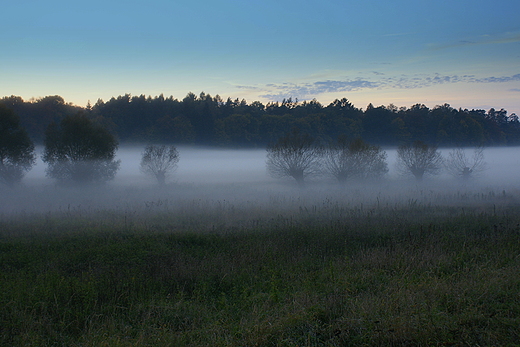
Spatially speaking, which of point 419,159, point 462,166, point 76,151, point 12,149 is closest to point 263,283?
point 76,151

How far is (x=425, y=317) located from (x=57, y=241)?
11054 millimetres

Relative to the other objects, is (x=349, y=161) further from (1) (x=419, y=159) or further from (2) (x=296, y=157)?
(1) (x=419, y=159)

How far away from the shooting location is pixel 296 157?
3800 centimetres

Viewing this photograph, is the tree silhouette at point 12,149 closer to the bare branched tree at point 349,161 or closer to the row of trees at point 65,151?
the row of trees at point 65,151

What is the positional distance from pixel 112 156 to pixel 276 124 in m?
45.7

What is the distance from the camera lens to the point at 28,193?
30875 mm

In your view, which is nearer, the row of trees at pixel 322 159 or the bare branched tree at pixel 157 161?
the row of trees at pixel 322 159

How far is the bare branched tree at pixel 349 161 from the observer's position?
39438 millimetres

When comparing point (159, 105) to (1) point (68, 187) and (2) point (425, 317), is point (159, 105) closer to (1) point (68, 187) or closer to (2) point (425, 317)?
(1) point (68, 187)

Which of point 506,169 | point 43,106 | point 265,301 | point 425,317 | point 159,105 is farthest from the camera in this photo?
point 159,105

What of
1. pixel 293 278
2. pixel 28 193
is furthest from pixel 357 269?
pixel 28 193

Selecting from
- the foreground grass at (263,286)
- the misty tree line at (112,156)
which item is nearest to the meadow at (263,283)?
the foreground grass at (263,286)

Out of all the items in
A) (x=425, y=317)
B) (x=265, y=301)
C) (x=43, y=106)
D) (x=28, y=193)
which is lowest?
(x=28, y=193)

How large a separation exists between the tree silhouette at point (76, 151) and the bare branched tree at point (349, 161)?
25.2 meters
